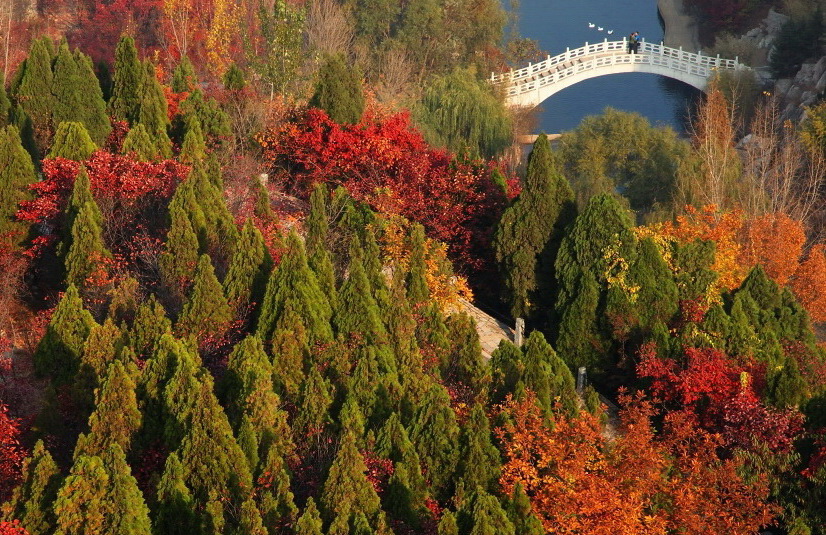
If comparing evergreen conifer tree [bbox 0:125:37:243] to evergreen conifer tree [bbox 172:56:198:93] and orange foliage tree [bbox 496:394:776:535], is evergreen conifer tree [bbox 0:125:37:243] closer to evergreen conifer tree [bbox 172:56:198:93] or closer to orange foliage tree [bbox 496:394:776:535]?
evergreen conifer tree [bbox 172:56:198:93]

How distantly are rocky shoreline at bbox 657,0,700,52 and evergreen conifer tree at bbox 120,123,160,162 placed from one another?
130 feet

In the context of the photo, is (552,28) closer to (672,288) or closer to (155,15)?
(155,15)

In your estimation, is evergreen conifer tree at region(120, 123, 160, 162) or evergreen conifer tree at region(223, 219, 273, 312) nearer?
evergreen conifer tree at region(223, 219, 273, 312)

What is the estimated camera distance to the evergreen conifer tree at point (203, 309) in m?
19.1

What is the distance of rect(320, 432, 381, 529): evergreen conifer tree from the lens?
49.1ft

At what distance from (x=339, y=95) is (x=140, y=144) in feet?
19.0

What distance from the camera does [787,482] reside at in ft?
61.3

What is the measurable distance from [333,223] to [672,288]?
22.1 feet

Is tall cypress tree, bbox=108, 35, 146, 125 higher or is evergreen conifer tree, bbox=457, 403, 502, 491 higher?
tall cypress tree, bbox=108, 35, 146, 125

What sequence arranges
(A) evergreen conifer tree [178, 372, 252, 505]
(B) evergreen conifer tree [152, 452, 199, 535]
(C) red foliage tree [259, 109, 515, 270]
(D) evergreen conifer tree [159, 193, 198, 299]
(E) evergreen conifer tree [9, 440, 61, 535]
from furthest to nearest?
(C) red foliage tree [259, 109, 515, 270] → (D) evergreen conifer tree [159, 193, 198, 299] → (A) evergreen conifer tree [178, 372, 252, 505] → (B) evergreen conifer tree [152, 452, 199, 535] → (E) evergreen conifer tree [9, 440, 61, 535]

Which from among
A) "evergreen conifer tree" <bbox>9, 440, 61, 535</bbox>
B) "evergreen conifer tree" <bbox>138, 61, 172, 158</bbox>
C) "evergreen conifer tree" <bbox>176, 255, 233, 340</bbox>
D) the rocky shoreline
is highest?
the rocky shoreline

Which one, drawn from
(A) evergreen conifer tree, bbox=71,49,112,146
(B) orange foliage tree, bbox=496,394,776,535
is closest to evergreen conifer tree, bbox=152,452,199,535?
(B) orange foliage tree, bbox=496,394,776,535

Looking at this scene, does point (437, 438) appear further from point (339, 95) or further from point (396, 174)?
point (339, 95)

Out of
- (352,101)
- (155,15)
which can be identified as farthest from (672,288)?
(155,15)
